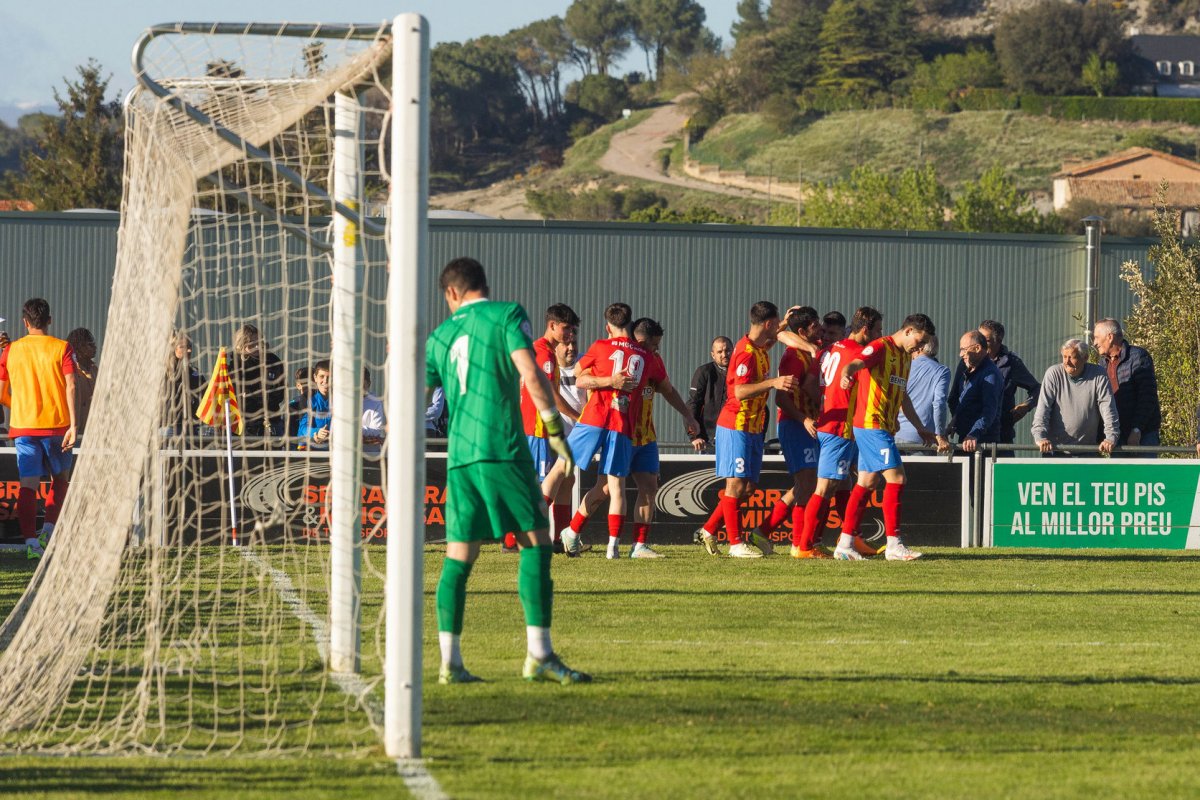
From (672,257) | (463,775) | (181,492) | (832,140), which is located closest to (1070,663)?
(463,775)

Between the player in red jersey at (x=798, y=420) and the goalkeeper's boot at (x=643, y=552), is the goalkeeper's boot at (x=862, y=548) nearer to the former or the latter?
the player in red jersey at (x=798, y=420)

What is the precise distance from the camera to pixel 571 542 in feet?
44.3

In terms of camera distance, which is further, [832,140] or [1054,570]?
[832,140]

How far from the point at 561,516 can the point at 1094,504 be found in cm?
524

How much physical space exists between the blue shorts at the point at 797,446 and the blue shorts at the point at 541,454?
6.64 ft

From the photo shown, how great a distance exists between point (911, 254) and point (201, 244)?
2506 centimetres

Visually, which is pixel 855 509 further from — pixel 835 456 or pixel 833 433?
pixel 833 433

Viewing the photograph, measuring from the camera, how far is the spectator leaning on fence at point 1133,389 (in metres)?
15.1

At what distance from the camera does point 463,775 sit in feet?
17.8

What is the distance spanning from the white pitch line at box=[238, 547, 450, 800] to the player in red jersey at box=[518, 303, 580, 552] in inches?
88.5

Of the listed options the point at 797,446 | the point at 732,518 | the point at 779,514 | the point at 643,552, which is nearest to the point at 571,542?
the point at 643,552

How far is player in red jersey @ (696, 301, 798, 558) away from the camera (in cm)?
1328

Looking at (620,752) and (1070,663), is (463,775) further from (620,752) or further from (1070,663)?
(1070,663)

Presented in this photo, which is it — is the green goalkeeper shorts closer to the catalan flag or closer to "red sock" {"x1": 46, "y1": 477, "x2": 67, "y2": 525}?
the catalan flag
